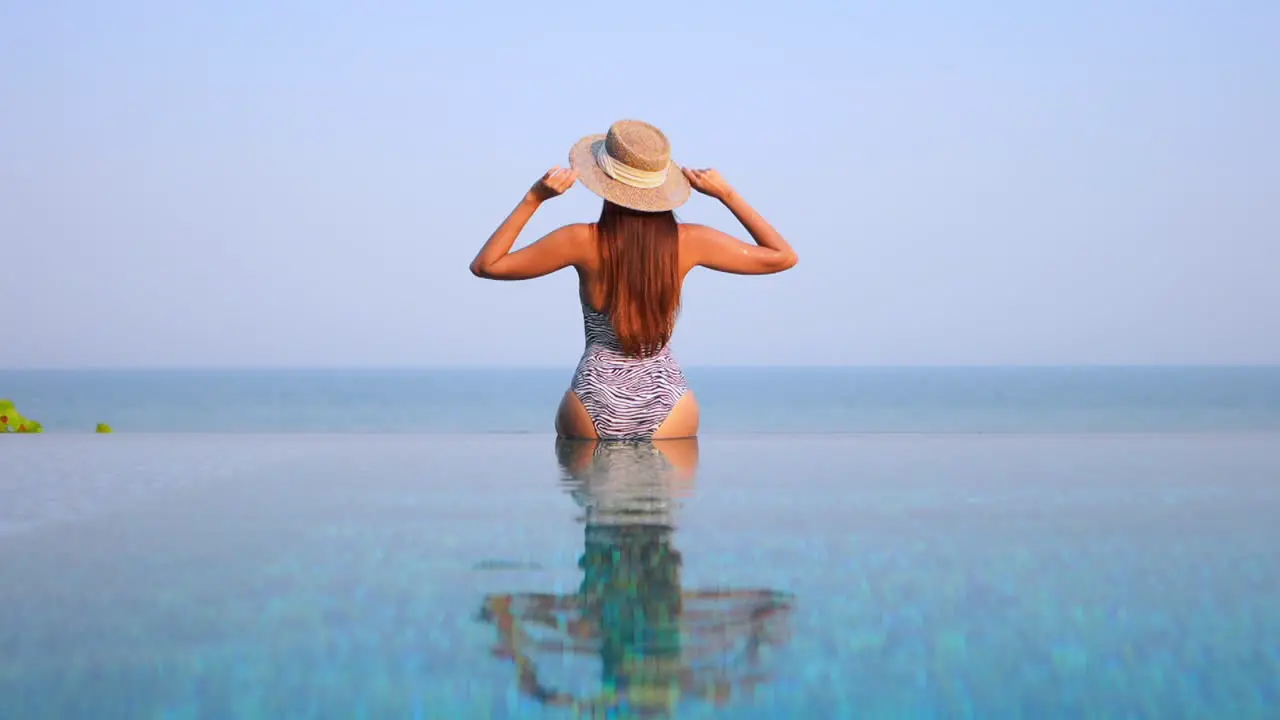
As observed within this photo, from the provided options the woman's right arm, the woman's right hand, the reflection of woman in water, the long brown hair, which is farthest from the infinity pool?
the woman's right hand

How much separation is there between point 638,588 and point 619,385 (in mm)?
3382

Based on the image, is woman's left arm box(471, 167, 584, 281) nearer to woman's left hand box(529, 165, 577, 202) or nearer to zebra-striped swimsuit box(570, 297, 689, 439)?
woman's left hand box(529, 165, 577, 202)

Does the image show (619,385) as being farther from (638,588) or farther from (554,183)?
(638,588)

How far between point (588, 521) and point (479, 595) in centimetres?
94

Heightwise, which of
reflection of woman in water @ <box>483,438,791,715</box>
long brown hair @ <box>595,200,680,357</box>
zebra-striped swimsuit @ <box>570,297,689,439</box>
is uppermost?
long brown hair @ <box>595,200,680,357</box>

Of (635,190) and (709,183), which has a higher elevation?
(709,183)

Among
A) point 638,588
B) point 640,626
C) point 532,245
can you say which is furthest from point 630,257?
point 640,626

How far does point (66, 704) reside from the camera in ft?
5.58

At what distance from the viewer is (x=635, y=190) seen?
5340mm

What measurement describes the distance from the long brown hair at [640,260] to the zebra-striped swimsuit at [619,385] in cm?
25

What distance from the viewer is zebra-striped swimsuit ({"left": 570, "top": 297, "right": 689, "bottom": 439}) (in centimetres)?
576

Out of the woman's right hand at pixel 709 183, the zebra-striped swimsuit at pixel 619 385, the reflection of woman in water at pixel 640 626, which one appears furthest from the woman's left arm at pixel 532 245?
the reflection of woman in water at pixel 640 626

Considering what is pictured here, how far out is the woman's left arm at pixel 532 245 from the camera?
536 centimetres

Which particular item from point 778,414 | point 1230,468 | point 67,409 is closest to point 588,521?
point 1230,468
